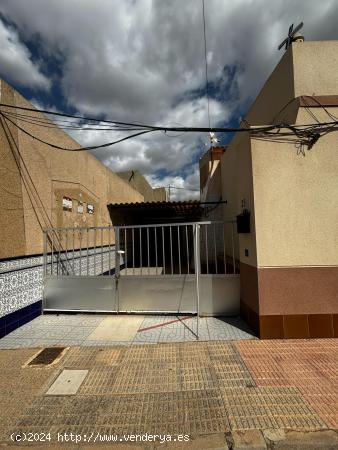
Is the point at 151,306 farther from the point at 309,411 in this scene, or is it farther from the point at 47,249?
the point at 309,411

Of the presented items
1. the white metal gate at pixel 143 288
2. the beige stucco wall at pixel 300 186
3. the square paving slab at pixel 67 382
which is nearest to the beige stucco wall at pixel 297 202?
the beige stucco wall at pixel 300 186

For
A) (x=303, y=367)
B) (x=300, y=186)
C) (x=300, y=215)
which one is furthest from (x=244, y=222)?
(x=303, y=367)

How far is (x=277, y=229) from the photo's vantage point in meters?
4.59

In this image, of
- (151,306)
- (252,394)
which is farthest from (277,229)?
(151,306)

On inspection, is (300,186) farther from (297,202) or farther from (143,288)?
(143,288)

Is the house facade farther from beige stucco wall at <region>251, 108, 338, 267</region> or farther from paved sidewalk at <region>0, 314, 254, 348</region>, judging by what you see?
paved sidewalk at <region>0, 314, 254, 348</region>

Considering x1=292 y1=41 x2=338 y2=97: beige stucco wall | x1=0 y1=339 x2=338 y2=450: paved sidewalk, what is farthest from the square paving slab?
x1=292 y1=41 x2=338 y2=97: beige stucco wall

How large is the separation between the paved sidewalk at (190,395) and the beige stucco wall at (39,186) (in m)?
2.30

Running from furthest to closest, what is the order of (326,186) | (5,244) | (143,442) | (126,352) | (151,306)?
1. (151,306)
2. (5,244)
3. (326,186)
4. (126,352)
5. (143,442)

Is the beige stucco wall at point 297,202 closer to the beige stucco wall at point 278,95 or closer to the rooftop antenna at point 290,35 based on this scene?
the beige stucco wall at point 278,95

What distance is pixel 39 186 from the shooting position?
604 cm

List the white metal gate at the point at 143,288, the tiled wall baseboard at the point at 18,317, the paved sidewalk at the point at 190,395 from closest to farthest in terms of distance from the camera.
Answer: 1. the paved sidewalk at the point at 190,395
2. the tiled wall baseboard at the point at 18,317
3. the white metal gate at the point at 143,288

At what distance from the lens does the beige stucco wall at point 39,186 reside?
5.13 meters

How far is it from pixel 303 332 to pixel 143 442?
→ 10.6ft
